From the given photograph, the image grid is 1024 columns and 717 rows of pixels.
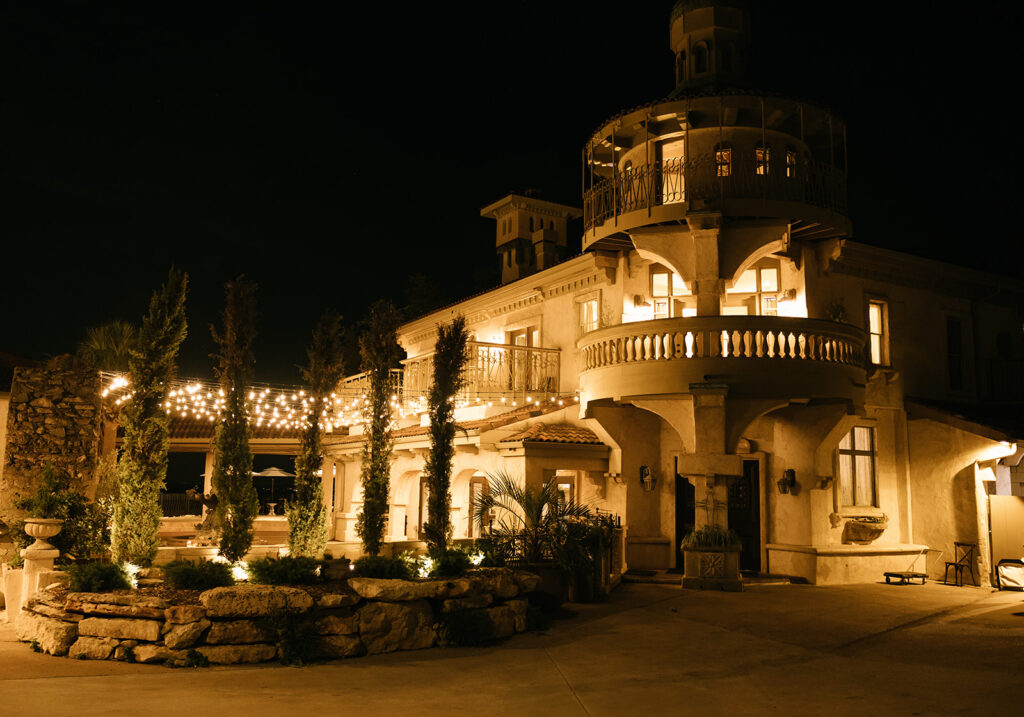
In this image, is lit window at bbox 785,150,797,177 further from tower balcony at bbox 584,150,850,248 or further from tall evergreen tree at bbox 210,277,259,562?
tall evergreen tree at bbox 210,277,259,562

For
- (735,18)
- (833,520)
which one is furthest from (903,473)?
(735,18)

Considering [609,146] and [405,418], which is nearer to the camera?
[609,146]

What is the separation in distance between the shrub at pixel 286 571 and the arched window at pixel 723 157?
33.8 feet

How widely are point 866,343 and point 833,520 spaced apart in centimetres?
370

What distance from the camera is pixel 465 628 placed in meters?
11.1

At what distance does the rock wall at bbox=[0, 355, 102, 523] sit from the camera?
14609 millimetres

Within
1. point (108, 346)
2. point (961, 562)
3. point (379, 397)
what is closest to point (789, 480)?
point (961, 562)

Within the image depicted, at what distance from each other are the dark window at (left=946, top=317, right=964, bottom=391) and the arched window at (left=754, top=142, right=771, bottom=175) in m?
6.68

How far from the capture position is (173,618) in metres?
9.73

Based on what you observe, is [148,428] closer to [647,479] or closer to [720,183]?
[647,479]

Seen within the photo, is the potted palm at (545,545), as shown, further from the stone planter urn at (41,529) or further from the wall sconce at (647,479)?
the stone planter urn at (41,529)

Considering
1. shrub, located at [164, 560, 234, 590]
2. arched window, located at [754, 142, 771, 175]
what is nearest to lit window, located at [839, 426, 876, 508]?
arched window, located at [754, 142, 771, 175]

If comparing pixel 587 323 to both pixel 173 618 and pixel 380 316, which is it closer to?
pixel 380 316

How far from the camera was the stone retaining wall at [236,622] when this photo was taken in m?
9.76
